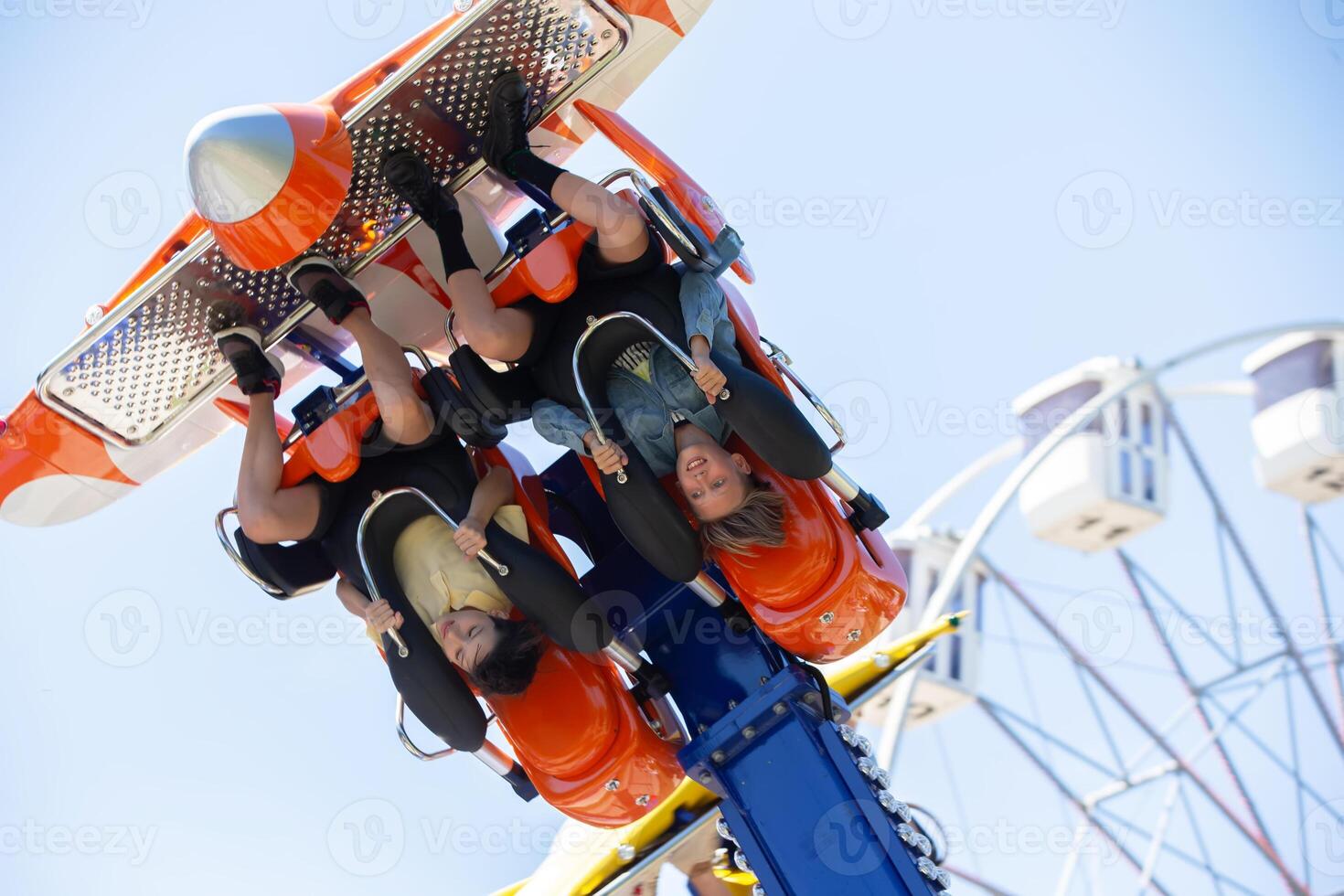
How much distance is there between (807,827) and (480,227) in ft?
7.03

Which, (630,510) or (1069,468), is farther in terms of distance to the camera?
(1069,468)

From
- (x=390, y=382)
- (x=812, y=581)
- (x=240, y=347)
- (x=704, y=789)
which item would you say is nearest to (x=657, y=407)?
(x=812, y=581)

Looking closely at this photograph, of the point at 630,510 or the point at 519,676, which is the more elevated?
the point at 630,510

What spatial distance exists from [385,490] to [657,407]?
0.90 meters

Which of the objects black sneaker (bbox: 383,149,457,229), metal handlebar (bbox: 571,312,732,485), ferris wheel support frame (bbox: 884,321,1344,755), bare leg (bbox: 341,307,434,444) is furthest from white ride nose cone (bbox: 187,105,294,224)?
ferris wheel support frame (bbox: 884,321,1344,755)

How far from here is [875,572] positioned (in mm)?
4312

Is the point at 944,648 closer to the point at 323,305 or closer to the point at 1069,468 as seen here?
the point at 1069,468

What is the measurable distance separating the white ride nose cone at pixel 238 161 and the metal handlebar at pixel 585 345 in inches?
37.9

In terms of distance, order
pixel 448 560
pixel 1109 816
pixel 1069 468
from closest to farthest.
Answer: pixel 448 560 < pixel 1109 816 < pixel 1069 468

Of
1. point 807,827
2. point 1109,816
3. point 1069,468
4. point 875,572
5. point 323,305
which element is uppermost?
point 323,305

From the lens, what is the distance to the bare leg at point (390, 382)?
168 inches

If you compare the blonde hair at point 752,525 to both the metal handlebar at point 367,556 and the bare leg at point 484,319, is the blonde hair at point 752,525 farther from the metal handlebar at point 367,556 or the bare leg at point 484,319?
the bare leg at point 484,319

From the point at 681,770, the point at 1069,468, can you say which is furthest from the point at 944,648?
the point at 681,770

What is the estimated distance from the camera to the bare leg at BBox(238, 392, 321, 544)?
430cm
